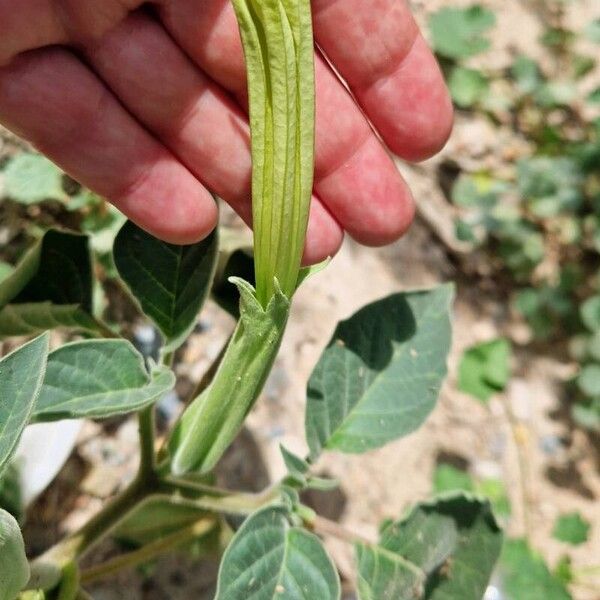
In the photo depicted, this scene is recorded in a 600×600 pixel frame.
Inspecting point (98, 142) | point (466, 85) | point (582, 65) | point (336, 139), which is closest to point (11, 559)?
point (98, 142)

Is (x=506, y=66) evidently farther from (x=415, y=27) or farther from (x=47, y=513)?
(x=47, y=513)

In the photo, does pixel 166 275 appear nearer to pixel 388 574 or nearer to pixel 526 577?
pixel 388 574

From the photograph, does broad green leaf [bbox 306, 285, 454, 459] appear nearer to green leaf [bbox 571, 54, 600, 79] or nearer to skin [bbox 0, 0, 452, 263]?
skin [bbox 0, 0, 452, 263]

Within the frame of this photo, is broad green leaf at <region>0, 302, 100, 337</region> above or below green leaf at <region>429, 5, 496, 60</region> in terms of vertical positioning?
above

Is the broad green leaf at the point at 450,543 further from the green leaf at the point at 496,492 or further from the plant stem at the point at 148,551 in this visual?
the green leaf at the point at 496,492

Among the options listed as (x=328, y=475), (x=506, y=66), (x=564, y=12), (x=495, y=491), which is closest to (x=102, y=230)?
(x=328, y=475)

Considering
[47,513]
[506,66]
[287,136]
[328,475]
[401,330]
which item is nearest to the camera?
[287,136]

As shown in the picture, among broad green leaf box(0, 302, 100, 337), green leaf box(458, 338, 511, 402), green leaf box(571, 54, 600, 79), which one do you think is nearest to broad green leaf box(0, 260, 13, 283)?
broad green leaf box(0, 302, 100, 337)
